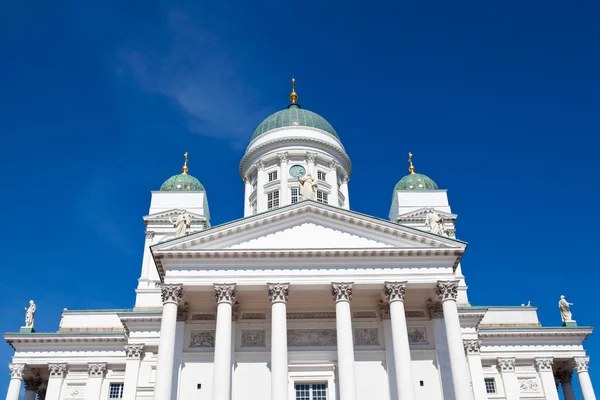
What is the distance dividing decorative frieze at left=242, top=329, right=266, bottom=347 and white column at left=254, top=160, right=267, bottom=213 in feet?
44.9

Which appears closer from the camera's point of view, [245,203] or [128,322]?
[128,322]

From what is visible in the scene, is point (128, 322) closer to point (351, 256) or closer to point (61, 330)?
point (61, 330)

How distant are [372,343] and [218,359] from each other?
7.29 m

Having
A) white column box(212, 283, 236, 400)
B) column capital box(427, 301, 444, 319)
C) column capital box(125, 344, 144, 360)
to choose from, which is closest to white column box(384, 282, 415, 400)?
column capital box(427, 301, 444, 319)

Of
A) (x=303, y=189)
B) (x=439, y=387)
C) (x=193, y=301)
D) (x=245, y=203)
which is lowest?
(x=439, y=387)

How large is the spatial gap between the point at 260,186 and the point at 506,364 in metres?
18.9

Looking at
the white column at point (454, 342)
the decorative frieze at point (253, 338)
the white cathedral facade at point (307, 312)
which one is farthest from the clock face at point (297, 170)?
the white column at point (454, 342)

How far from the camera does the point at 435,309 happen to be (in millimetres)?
28594

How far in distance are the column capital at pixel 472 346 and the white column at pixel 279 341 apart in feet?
40.3

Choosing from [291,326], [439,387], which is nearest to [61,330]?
Answer: [291,326]

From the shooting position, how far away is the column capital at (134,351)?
33406mm

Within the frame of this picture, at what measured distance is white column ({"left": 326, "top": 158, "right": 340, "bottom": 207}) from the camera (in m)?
42.4

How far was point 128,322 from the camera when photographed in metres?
34.2

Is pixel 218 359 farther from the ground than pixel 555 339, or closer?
closer
